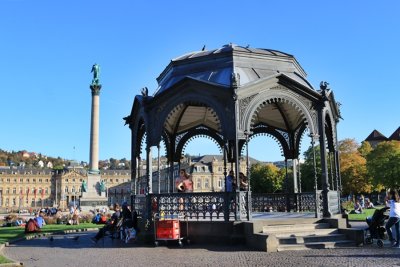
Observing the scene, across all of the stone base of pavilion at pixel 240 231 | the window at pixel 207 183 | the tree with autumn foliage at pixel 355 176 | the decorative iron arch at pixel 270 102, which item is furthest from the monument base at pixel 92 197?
the window at pixel 207 183

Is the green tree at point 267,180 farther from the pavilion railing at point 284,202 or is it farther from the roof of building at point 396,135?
the pavilion railing at point 284,202

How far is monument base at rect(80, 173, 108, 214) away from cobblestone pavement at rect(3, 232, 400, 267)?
47317mm

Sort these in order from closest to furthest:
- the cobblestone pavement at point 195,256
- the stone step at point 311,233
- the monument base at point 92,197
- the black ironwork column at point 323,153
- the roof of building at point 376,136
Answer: the cobblestone pavement at point 195,256, the stone step at point 311,233, the black ironwork column at point 323,153, the monument base at point 92,197, the roof of building at point 376,136

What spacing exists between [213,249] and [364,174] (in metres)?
59.1

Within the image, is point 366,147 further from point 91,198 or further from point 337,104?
point 337,104

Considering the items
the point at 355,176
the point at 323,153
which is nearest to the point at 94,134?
the point at 355,176

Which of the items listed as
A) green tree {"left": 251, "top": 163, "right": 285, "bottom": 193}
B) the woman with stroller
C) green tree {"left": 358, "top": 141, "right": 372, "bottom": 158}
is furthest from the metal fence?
green tree {"left": 251, "top": 163, "right": 285, "bottom": 193}

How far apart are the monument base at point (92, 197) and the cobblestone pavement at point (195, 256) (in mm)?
47317

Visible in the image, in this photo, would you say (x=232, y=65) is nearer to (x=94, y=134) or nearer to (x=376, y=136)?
(x=94, y=134)

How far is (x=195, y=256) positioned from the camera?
1184 cm

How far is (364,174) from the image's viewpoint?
6650 centimetres

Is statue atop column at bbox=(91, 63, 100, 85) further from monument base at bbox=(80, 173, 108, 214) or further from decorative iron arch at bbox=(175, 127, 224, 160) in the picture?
decorative iron arch at bbox=(175, 127, 224, 160)

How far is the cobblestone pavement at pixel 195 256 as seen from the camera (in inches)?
414

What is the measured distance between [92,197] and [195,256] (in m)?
52.3
